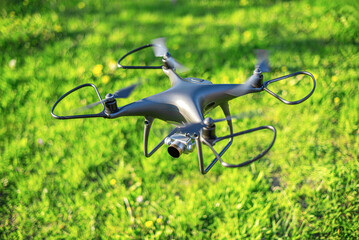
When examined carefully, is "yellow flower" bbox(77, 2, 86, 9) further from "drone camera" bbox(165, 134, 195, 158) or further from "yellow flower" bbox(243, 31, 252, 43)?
"drone camera" bbox(165, 134, 195, 158)

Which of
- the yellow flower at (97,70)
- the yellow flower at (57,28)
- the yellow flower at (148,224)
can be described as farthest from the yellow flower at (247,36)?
the yellow flower at (148,224)

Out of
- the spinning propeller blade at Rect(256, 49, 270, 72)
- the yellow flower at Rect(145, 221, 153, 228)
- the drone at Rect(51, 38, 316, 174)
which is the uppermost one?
the spinning propeller blade at Rect(256, 49, 270, 72)

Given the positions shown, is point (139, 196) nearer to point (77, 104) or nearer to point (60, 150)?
point (60, 150)

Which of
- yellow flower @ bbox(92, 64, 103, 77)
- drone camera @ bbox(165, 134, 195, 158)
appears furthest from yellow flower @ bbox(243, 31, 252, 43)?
drone camera @ bbox(165, 134, 195, 158)

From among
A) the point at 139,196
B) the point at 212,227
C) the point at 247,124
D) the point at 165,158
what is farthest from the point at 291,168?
the point at 139,196

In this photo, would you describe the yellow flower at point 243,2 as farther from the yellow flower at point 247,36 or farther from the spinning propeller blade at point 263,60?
Result: the spinning propeller blade at point 263,60

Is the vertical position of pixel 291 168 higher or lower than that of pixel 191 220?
higher

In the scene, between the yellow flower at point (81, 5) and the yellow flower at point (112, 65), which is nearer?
the yellow flower at point (112, 65)

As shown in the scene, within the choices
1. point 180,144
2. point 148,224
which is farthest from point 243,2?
point 180,144
